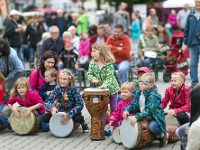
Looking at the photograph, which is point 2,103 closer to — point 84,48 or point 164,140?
point 164,140

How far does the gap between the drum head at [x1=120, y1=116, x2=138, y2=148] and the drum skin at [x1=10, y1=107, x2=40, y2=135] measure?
4.91 ft

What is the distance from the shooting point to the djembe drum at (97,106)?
7.81 metres

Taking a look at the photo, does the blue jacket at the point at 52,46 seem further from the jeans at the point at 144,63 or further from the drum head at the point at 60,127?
the drum head at the point at 60,127

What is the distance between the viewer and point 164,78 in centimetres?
1405

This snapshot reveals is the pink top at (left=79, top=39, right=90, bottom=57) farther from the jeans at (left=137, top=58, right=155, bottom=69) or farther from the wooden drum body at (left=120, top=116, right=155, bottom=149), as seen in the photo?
the wooden drum body at (left=120, top=116, right=155, bottom=149)

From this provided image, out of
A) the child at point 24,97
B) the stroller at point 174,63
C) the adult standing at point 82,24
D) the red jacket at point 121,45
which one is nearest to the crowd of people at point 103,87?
the child at point 24,97

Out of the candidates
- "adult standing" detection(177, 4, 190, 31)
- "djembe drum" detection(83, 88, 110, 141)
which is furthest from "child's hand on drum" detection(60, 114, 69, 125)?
"adult standing" detection(177, 4, 190, 31)

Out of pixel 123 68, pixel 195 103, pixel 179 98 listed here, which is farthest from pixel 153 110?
pixel 123 68

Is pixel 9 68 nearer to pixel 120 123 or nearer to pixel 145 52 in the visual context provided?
pixel 120 123

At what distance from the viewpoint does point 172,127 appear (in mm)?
7582

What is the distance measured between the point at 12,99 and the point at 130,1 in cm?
3312

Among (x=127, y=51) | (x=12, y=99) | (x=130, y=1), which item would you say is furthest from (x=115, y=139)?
(x=130, y=1)

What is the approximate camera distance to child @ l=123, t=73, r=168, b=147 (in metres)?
7.18

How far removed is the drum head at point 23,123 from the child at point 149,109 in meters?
1.53
